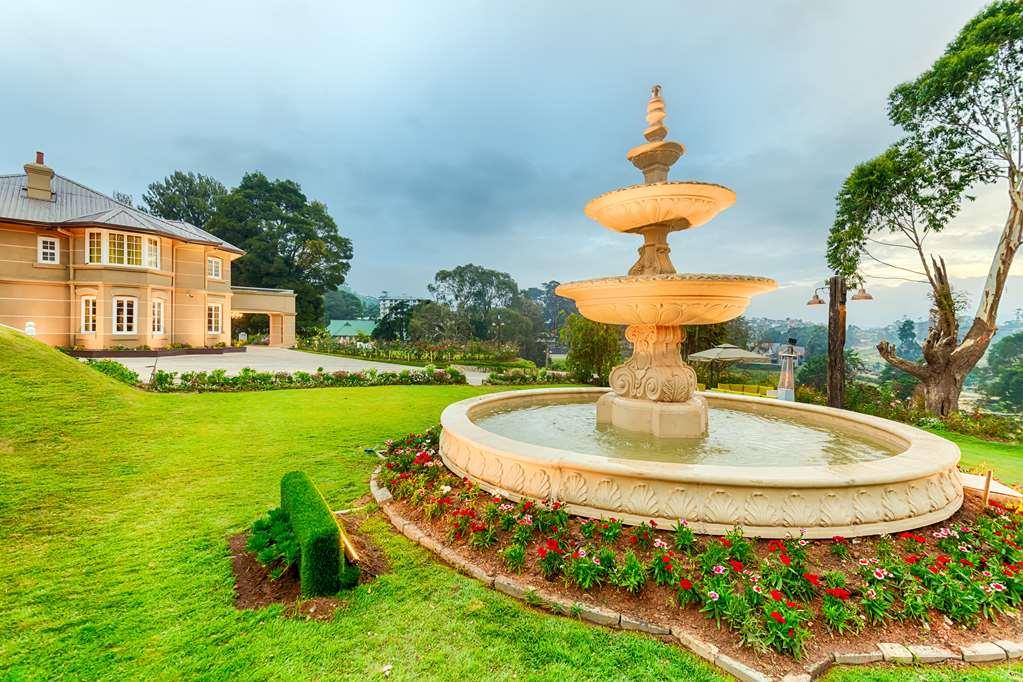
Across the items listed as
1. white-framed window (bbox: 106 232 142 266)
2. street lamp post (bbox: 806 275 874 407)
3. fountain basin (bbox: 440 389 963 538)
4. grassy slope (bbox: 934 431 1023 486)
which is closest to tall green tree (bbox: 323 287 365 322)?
white-framed window (bbox: 106 232 142 266)

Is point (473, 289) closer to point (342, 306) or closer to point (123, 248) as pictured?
point (342, 306)

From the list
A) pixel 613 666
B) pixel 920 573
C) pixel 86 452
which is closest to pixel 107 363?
pixel 86 452

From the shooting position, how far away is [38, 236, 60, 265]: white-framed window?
65.7ft

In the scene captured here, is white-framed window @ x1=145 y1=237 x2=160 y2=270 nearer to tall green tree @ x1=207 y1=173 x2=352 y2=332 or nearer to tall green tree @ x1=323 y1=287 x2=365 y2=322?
tall green tree @ x1=207 y1=173 x2=352 y2=332

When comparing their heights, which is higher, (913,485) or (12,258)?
(12,258)

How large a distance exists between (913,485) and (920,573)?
3.37 ft

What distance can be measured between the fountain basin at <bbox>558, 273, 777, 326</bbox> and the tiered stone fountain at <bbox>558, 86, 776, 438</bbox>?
0.04 ft

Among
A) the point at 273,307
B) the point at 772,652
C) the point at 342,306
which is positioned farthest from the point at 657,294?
the point at 342,306

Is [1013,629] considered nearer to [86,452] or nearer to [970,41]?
[86,452]

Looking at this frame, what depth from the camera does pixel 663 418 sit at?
5.53m

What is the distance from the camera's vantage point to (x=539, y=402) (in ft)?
26.7

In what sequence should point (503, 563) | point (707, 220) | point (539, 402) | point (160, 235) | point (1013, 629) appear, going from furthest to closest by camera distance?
point (160, 235)
point (539, 402)
point (707, 220)
point (503, 563)
point (1013, 629)

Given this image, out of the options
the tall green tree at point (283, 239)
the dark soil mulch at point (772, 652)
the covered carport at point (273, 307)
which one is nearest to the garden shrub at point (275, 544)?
Answer: the dark soil mulch at point (772, 652)

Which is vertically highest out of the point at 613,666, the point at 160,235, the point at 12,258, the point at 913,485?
the point at 160,235
